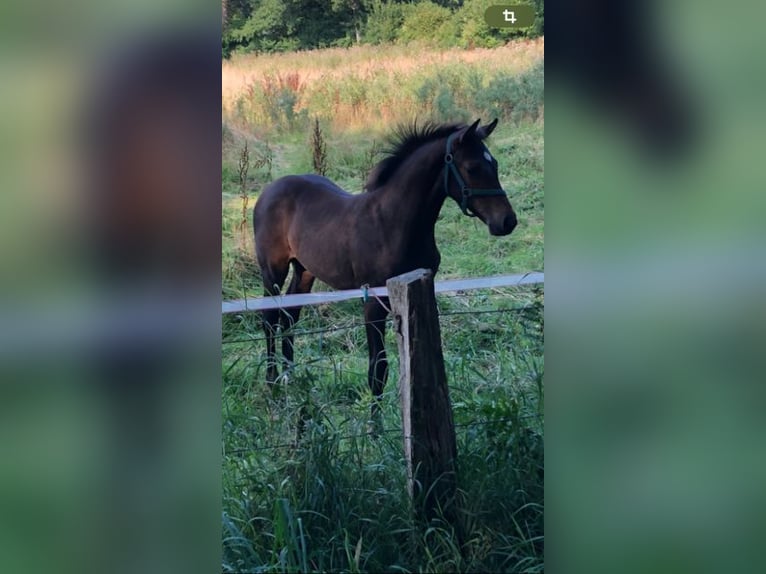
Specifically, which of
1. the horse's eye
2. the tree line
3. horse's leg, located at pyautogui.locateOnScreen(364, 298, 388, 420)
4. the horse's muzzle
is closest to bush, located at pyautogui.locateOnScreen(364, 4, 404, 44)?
the tree line

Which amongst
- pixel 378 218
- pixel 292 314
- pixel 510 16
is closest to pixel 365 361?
pixel 292 314

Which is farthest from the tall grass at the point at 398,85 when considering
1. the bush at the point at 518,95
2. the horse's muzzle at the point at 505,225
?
the horse's muzzle at the point at 505,225

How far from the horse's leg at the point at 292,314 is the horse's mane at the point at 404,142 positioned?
0.81 feet

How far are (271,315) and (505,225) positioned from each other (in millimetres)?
555

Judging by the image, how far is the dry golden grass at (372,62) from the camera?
173 centimetres

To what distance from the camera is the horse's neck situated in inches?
71.8

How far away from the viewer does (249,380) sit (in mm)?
1767

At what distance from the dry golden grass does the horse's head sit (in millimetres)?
140

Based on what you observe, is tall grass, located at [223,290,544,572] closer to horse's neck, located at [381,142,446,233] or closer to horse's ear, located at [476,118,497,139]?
horse's neck, located at [381,142,446,233]

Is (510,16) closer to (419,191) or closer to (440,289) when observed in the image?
(419,191)

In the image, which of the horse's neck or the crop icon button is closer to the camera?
the crop icon button

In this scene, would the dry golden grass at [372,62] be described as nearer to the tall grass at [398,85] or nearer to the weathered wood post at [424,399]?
the tall grass at [398,85]
